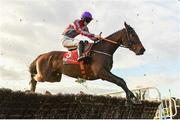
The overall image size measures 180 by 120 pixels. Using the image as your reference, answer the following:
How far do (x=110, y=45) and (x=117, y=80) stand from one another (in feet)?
3.46

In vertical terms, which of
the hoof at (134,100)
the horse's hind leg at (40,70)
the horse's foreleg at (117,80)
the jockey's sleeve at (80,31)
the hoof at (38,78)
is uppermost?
the jockey's sleeve at (80,31)

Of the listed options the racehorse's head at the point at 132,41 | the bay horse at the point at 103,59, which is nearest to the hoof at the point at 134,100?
the bay horse at the point at 103,59

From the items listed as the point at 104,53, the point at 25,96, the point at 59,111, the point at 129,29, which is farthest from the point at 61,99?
the point at 129,29

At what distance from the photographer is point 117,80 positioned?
852 cm

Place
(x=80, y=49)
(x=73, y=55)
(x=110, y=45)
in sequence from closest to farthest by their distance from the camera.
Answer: (x=80, y=49) → (x=110, y=45) → (x=73, y=55)

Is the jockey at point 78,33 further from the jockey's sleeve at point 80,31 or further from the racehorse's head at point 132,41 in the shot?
the racehorse's head at point 132,41

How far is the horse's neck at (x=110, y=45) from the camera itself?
917 cm

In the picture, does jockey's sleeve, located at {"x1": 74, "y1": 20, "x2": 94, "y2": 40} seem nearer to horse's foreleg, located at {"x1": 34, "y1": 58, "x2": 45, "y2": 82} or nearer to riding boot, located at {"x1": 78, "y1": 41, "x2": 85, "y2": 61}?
riding boot, located at {"x1": 78, "y1": 41, "x2": 85, "y2": 61}

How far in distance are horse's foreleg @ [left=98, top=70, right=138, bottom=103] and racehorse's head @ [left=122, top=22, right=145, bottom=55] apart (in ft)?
2.66

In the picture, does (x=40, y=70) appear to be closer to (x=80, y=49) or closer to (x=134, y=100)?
(x=80, y=49)

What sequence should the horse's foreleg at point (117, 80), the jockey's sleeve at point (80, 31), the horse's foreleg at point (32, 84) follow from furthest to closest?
the horse's foreleg at point (32, 84) < the jockey's sleeve at point (80, 31) < the horse's foreleg at point (117, 80)

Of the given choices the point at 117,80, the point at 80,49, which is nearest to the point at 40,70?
the point at 80,49

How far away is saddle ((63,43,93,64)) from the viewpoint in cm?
909

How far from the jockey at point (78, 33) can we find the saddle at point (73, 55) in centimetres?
10
